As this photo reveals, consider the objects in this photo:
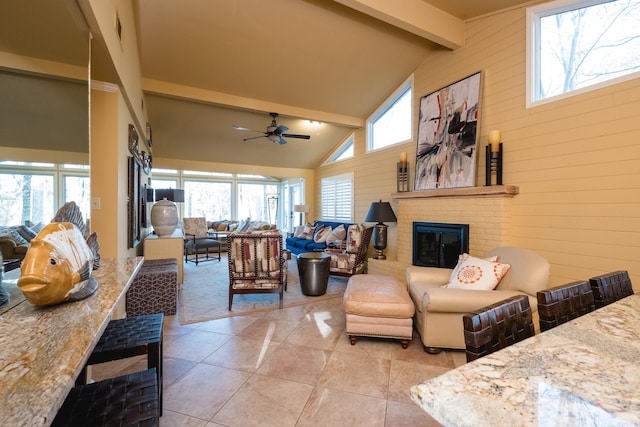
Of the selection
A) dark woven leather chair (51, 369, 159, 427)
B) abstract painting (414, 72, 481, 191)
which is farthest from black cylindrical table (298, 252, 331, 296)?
dark woven leather chair (51, 369, 159, 427)

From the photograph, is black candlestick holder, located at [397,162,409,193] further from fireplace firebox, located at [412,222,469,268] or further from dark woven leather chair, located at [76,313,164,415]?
dark woven leather chair, located at [76,313,164,415]

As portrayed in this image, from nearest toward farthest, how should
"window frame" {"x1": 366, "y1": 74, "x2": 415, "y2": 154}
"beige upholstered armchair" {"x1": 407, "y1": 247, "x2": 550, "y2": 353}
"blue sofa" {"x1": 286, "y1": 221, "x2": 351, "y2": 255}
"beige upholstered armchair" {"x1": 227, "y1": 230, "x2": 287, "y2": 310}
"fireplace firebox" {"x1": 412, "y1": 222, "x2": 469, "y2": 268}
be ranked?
1. "beige upholstered armchair" {"x1": 407, "y1": 247, "x2": 550, "y2": 353}
2. "beige upholstered armchair" {"x1": 227, "y1": 230, "x2": 287, "y2": 310}
3. "fireplace firebox" {"x1": 412, "y1": 222, "x2": 469, "y2": 268}
4. "window frame" {"x1": 366, "y1": 74, "x2": 415, "y2": 154}
5. "blue sofa" {"x1": 286, "y1": 221, "x2": 351, "y2": 255}

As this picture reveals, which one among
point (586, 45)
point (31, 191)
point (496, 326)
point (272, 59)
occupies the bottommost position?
point (496, 326)

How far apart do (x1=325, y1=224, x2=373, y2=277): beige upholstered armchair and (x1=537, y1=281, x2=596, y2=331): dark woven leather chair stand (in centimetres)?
336

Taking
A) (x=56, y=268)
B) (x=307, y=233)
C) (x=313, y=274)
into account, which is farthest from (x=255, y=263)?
(x=307, y=233)

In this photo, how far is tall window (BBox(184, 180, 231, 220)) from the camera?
9.23 metres

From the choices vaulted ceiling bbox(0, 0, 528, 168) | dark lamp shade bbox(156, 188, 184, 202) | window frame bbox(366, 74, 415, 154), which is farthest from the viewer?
dark lamp shade bbox(156, 188, 184, 202)

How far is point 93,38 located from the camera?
1.91m

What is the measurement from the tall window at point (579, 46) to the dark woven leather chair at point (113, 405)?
12.6ft

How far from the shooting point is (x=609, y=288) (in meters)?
1.43

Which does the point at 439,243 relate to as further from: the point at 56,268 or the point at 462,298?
the point at 56,268

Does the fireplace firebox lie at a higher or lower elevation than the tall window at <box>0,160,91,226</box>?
lower

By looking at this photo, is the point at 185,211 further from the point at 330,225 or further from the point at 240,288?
the point at 240,288

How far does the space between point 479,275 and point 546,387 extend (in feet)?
6.86
